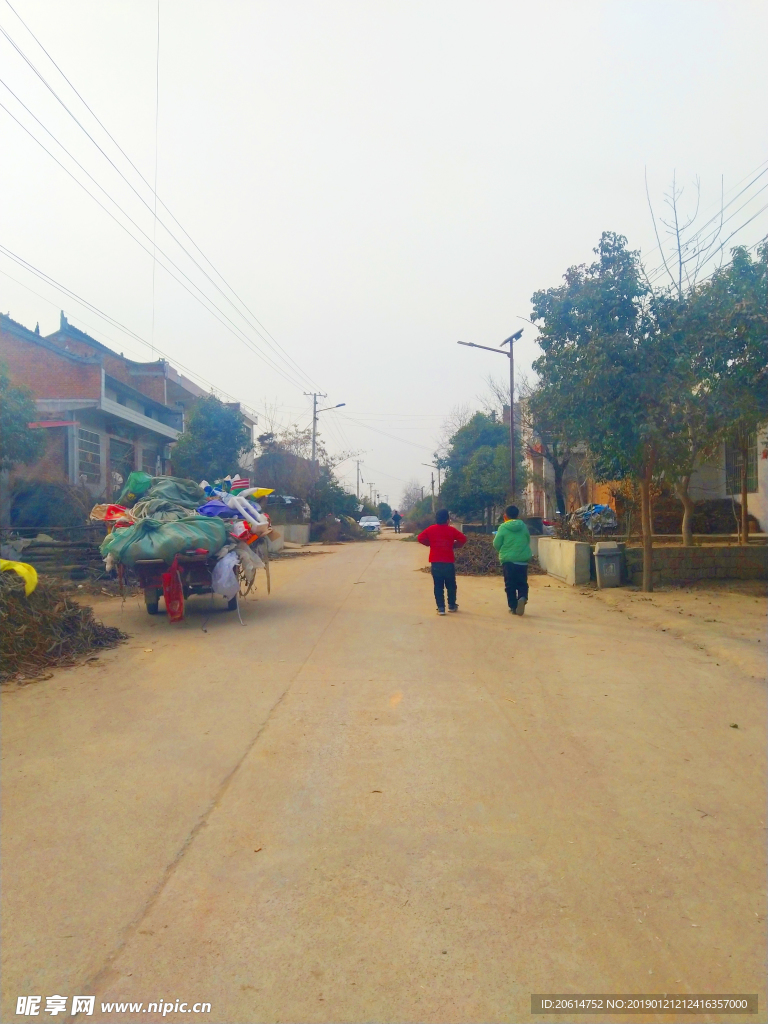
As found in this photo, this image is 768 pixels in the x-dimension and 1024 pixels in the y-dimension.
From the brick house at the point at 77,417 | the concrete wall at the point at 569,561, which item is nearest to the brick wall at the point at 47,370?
the brick house at the point at 77,417

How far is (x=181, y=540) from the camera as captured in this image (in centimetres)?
1007

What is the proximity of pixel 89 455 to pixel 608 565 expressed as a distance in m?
19.7

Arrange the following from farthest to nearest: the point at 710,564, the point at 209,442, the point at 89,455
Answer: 1. the point at 209,442
2. the point at 89,455
3. the point at 710,564

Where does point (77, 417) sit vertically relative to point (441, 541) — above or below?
above

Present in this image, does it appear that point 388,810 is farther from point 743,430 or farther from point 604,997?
point 743,430

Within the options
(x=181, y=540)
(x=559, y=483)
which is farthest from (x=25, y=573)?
(x=559, y=483)

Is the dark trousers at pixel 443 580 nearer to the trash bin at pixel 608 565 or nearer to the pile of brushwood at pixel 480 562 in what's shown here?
the trash bin at pixel 608 565

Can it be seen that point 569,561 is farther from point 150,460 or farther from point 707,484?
point 150,460

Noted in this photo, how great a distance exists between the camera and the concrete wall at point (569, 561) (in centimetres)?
1547

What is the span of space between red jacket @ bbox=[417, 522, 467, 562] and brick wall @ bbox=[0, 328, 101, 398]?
756 inches

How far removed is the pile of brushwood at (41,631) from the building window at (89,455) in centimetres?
1818

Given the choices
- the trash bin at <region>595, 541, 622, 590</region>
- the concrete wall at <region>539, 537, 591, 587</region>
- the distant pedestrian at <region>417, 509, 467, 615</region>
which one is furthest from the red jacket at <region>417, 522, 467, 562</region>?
the concrete wall at <region>539, 537, 591, 587</region>

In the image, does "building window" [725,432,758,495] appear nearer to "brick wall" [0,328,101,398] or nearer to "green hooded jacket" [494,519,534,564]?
"green hooded jacket" [494,519,534,564]

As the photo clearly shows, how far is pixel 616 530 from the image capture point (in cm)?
2427
